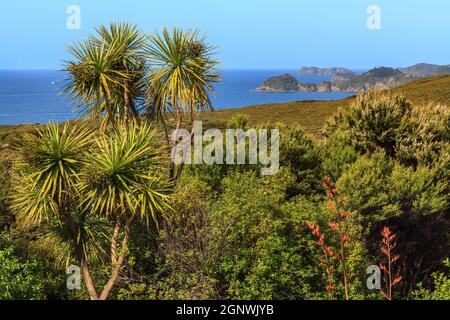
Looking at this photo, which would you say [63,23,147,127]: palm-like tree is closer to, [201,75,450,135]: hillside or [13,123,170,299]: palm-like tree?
[13,123,170,299]: palm-like tree

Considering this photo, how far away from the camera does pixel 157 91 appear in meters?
16.5

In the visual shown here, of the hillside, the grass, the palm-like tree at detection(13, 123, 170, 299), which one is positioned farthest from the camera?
the hillside

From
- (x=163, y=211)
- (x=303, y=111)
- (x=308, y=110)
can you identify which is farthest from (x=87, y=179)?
(x=308, y=110)

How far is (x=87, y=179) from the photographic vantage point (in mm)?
12469

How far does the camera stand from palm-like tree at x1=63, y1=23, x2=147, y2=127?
1549 centimetres

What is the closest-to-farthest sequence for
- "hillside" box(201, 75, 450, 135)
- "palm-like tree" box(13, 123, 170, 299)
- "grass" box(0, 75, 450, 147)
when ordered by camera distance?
"palm-like tree" box(13, 123, 170, 299)
"grass" box(0, 75, 450, 147)
"hillside" box(201, 75, 450, 135)

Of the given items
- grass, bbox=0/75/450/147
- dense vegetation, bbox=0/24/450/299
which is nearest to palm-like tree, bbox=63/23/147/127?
dense vegetation, bbox=0/24/450/299

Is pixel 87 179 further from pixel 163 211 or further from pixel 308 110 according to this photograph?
pixel 308 110

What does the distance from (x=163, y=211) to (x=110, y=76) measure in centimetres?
516

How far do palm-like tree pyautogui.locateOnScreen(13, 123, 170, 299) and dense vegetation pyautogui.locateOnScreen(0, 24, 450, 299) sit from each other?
0.04 metres

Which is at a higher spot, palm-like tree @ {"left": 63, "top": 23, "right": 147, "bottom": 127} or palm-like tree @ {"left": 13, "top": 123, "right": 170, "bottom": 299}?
palm-like tree @ {"left": 63, "top": 23, "right": 147, "bottom": 127}

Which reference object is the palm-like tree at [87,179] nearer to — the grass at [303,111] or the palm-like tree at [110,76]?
the palm-like tree at [110,76]

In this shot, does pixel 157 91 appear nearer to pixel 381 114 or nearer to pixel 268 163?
pixel 268 163
